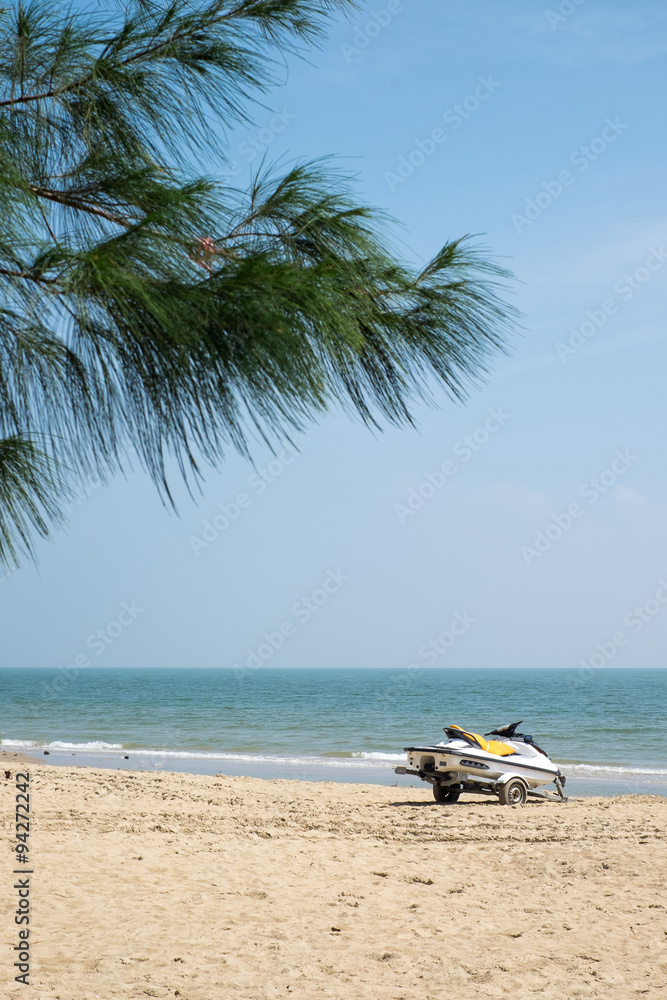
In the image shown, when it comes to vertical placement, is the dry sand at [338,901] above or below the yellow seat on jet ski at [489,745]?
below

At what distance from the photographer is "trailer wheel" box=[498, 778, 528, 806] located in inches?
425

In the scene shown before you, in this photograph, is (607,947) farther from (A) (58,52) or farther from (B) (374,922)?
(A) (58,52)

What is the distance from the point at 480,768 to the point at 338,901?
5074 mm

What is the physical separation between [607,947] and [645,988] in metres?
0.69

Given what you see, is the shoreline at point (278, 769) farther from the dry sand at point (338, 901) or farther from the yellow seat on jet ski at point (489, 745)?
the dry sand at point (338, 901)

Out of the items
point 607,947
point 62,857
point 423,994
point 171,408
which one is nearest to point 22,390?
point 171,408

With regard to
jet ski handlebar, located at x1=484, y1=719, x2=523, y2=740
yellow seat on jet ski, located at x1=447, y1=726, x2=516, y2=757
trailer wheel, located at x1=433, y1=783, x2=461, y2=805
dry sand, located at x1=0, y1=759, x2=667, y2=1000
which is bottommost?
dry sand, located at x1=0, y1=759, x2=667, y2=1000

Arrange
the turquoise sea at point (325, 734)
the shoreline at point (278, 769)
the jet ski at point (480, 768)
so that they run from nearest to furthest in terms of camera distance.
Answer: the jet ski at point (480, 768) < the shoreline at point (278, 769) < the turquoise sea at point (325, 734)

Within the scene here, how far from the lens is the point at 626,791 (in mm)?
14930

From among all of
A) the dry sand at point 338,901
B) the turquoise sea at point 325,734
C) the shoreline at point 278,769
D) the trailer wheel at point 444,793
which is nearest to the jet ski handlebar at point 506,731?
the trailer wheel at point 444,793

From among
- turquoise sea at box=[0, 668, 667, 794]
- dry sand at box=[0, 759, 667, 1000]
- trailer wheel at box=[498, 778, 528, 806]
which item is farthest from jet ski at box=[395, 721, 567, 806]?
turquoise sea at box=[0, 668, 667, 794]

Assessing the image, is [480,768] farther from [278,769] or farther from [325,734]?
[325,734]

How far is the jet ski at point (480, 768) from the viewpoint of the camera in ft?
35.1

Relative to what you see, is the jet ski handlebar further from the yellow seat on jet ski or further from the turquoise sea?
the turquoise sea
